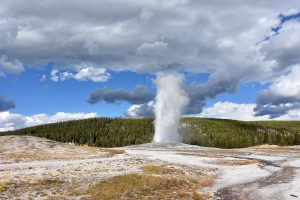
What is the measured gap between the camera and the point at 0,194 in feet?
104

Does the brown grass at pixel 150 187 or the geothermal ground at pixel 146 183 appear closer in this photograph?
the brown grass at pixel 150 187

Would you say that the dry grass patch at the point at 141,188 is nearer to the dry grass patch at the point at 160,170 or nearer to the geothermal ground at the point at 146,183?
the geothermal ground at the point at 146,183

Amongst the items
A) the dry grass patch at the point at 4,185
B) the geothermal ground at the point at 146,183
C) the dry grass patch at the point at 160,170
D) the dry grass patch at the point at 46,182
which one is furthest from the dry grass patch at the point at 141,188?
the dry grass patch at the point at 4,185

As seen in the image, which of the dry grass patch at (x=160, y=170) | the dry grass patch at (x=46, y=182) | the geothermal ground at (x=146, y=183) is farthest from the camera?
the dry grass patch at (x=160, y=170)

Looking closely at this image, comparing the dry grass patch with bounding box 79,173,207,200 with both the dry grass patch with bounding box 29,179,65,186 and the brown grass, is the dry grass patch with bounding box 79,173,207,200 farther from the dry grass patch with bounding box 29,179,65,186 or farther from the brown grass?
the dry grass patch with bounding box 29,179,65,186

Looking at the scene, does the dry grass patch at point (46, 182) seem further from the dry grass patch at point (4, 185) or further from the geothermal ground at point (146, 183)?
the dry grass patch at point (4, 185)

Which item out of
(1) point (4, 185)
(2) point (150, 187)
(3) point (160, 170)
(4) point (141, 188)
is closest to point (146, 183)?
(2) point (150, 187)

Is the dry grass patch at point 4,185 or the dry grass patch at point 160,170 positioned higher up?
the dry grass patch at point 160,170

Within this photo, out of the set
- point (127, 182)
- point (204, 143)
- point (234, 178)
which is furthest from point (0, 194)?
point (204, 143)

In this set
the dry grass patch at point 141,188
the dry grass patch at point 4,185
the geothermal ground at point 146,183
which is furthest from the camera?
the dry grass patch at point 4,185

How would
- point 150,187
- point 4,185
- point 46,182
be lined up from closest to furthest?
point 4,185 → point 150,187 → point 46,182

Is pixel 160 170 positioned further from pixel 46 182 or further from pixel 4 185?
pixel 4 185

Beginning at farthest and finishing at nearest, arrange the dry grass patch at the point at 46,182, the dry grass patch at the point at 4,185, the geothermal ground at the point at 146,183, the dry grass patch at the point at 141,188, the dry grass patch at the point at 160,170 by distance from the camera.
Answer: the dry grass patch at the point at 160,170, the dry grass patch at the point at 46,182, the dry grass patch at the point at 4,185, the geothermal ground at the point at 146,183, the dry grass patch at the point at 141,188

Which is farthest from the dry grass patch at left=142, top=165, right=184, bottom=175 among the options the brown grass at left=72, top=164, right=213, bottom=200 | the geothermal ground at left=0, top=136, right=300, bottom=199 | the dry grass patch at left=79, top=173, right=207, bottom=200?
the dry grass patch at left=79, top=173, right=207, bottom=200
